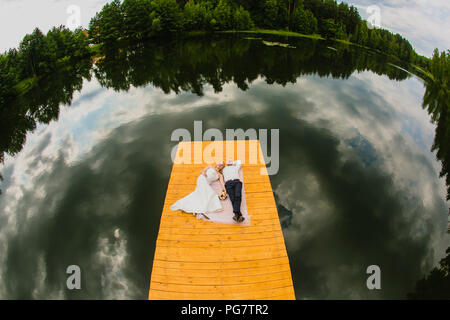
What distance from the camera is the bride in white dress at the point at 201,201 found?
756 centimetres

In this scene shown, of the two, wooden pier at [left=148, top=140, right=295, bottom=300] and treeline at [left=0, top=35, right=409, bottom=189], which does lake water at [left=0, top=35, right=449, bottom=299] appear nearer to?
treeline at [left=0, top=35, right=409, bottom=189]

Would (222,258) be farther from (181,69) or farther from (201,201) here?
(181,69)

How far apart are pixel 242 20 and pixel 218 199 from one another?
37890 mm

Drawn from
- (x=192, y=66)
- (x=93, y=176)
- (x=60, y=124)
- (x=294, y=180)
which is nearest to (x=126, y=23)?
(x=192, y=66)

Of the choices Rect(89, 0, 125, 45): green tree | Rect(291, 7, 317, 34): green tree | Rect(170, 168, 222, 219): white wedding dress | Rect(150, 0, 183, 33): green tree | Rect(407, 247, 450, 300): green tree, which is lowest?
Rect(407, 247, 450, 300): green tree

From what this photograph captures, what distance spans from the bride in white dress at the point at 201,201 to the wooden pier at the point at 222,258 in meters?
0.24

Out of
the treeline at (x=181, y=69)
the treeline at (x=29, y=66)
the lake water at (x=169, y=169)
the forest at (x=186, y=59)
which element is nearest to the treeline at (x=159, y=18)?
the forest at (x=186, y=59)

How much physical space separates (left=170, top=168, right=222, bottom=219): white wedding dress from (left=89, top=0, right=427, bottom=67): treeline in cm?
2865

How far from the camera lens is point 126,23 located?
30.2 meters

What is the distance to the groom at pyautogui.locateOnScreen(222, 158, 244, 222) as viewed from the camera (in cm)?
734

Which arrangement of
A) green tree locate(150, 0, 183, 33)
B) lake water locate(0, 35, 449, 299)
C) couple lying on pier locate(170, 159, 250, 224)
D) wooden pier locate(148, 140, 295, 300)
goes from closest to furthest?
wooden pier locate(148, 140, 295, 300) < lake water locate(0, 35, 449, 299) < couple lying on pier locate(170, 159, 250, 224) < green tree locate(150, 0, 183, 33)

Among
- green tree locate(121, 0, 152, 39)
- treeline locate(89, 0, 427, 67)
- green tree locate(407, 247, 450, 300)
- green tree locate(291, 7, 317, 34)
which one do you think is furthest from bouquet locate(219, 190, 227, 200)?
green tree locate(291, 7, 317, 34)

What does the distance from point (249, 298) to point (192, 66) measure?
70.7ft

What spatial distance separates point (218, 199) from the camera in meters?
7.80
